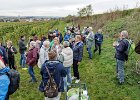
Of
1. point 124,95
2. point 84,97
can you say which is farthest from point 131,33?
point 84,97

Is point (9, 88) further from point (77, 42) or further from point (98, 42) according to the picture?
point (98, 42)

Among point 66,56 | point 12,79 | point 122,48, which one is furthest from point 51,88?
point 122,48

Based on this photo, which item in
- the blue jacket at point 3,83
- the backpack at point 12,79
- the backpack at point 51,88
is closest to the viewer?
the blue jacket at point 3,83

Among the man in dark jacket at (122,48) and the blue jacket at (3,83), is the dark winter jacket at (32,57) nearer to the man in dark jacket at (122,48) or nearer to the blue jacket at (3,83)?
the man in dark jacket at (122,48)

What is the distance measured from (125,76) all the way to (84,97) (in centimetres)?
463

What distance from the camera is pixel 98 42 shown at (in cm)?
1814

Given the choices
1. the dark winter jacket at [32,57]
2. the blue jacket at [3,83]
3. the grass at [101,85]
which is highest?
the blue jacket at [3,83]

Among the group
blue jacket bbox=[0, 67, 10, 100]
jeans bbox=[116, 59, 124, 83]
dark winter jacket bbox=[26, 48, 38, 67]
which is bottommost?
jeans bbox=[116, 59, 124, 83]

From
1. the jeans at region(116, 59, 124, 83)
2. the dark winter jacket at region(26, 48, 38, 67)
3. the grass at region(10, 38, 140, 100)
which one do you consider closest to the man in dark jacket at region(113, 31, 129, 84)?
the jeans at region(116, 59, 124, 83)

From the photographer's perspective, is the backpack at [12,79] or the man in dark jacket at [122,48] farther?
the man in dark jacket at [122,48]

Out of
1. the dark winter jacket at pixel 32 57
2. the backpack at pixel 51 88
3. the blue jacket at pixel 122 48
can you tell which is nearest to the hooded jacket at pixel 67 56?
the dark winter jacket at pixel 32 57

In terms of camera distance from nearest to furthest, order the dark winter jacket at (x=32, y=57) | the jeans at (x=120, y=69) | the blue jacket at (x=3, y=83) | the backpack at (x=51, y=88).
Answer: the blue jacket at (x=3, y=83)
the backpack at (x=51, y=88)
the jeans at (x=120, y=69)
the dark winter jacket at (x=32, y=57)

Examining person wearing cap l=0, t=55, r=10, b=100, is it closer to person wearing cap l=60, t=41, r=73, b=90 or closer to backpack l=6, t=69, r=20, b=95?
backpack l=6, t=69, r=20, b=95

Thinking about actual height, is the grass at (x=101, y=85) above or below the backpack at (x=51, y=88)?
below
